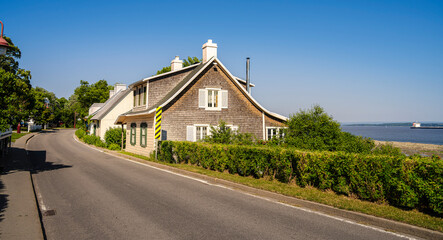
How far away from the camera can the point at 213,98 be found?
22.4m

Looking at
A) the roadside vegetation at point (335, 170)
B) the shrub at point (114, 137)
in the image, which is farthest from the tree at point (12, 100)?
the shrub at point (114, 137)

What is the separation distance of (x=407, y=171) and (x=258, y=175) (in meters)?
5.48

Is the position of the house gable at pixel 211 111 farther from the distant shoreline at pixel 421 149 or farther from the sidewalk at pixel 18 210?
the distant shoreline at pixel 421 149

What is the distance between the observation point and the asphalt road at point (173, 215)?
19.7 ft

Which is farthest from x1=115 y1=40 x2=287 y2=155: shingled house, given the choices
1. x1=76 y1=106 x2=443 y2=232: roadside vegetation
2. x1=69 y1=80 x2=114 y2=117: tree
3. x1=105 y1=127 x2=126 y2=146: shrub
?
x1=69 y1=80 x2=114 y2=117: tree

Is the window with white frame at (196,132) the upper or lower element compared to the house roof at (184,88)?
lower

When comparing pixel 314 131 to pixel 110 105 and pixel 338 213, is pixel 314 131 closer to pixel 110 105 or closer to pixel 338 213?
pixel 338 213

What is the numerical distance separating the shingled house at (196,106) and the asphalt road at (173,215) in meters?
10.1

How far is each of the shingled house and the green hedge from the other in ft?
26.3

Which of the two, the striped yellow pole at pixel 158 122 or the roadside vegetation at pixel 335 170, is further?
the striped yellow pole at pixel 158 122

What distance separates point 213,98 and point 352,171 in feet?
48.5

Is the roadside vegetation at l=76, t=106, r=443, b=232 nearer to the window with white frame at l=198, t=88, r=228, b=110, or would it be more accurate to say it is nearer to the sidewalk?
the sidewalk

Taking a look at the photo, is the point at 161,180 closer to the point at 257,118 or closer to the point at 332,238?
the point at 332,238

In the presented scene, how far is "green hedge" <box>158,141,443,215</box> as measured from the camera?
7203mm
